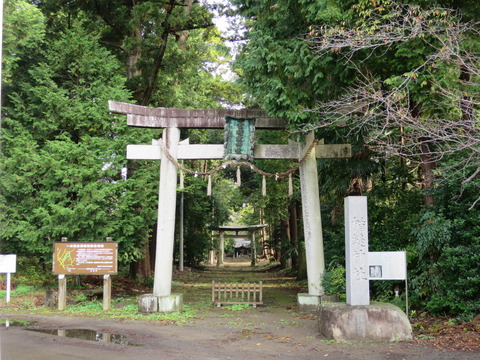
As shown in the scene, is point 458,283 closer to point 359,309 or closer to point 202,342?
point 359,309

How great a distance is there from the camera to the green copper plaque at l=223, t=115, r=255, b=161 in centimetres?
1352

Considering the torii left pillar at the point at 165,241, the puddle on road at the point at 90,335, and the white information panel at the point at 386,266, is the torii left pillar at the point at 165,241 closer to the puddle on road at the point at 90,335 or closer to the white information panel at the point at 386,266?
the puddle on road at the point at 90,335

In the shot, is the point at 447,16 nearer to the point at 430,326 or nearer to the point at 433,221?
the point at 433,221

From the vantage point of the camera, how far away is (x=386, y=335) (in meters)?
9.16

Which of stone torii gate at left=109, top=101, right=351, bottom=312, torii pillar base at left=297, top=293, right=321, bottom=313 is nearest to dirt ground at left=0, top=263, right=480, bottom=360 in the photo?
torii pillar base at left=297, top=293, right=321, bottom=313

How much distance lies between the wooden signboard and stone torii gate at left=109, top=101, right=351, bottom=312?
59.1 inches

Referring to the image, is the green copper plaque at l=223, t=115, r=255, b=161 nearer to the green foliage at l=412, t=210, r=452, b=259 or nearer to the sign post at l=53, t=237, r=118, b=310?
the sign post at l=53, t=237, r=118, b=310

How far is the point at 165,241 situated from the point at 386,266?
6.26m

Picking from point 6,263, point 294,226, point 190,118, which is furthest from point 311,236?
point 294,226

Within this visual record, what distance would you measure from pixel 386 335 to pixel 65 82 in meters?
13.4

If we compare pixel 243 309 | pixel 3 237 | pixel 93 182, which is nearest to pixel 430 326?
pixel 243 309

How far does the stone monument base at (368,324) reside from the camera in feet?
30.1

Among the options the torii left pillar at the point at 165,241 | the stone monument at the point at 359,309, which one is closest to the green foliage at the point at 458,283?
the stone monument at the point at 359,309

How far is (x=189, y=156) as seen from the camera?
13789 mm
